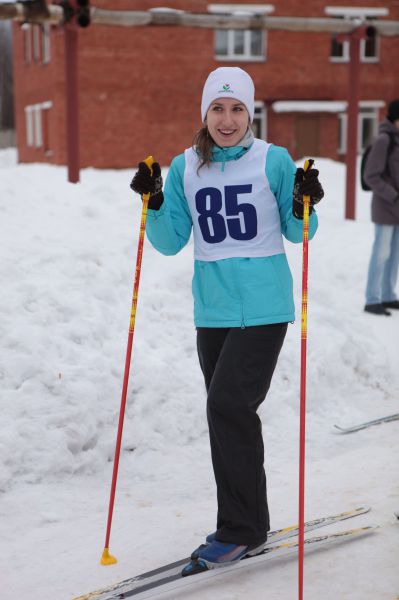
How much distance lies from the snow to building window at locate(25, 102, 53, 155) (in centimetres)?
1716

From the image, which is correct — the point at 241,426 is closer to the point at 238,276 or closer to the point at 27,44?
the point at 238,276

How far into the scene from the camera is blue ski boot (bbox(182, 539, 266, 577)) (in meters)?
3.44

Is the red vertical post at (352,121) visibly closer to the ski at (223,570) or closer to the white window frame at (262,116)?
the ski at (223,570)

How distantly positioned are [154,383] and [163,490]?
99 cm

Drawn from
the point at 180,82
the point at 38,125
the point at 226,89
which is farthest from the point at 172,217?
the point at 38,125

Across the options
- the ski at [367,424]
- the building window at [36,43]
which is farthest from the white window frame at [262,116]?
the ski at [367,424]

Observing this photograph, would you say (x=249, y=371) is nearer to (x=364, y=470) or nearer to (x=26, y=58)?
(x=364, y=470)

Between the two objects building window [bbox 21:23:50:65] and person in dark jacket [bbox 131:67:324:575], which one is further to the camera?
building window [bbox 21:23:50:65]

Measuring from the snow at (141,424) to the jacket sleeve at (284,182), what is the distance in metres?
1.50

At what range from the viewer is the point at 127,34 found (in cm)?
2231

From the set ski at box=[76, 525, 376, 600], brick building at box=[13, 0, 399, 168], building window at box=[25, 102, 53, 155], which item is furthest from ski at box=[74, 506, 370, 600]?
building window at box=[25, 102, 53, 155]

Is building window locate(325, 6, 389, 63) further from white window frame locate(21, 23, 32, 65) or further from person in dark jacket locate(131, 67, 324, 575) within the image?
person in dark jacket locate(131, 67, 324, 575)

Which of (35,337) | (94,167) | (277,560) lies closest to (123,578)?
(277,560)

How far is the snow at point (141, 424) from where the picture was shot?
3.60 metres
